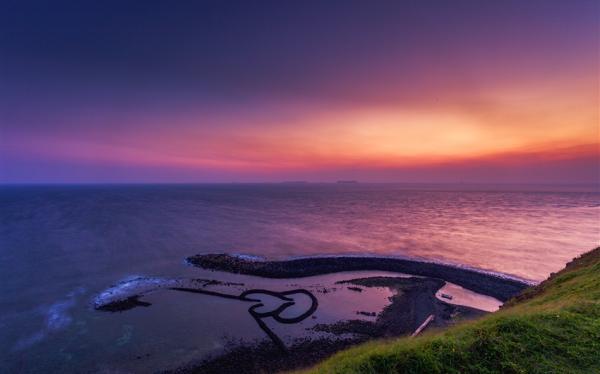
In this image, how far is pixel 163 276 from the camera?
3866 cm

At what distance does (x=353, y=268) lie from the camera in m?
41.8

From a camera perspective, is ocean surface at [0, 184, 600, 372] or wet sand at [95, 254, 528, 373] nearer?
wet sand at [95, 254, 528, 373]

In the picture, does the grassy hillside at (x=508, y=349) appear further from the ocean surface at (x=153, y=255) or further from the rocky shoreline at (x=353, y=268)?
the rocky shoreline at (x=353, y=268)

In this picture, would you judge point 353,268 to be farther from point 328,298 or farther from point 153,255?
point 153,255

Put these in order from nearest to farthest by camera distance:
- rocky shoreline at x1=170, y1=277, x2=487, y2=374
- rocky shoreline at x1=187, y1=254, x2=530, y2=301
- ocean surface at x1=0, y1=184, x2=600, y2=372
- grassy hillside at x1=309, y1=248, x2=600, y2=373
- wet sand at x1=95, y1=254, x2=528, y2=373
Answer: grassy hillside at x1=309, y1=248, x2=600, y2=373 < rocky shoreline at x1=170, y1=277, x2=487, y2=374 < wet sand at x1=95, y1=254, x2=528, y2=373 < ocean surface at x1=0, y1=184, x2=600, y2=372 < rocky shoreline at x1=187, y1=254, x2=530, y2=301

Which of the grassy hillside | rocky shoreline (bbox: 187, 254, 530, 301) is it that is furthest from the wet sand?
the grassy hillside

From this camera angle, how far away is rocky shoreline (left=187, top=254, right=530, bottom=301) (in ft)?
116

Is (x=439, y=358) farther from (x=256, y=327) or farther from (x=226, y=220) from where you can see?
(x=226, y=220)

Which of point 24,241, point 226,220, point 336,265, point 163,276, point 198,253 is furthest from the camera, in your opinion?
point 226,220

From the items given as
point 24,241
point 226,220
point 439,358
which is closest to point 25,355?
point 439,358

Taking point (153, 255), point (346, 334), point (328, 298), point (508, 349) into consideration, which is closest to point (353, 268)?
point (328, 298)

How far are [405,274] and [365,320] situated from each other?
14.9 meters

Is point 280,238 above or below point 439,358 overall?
below

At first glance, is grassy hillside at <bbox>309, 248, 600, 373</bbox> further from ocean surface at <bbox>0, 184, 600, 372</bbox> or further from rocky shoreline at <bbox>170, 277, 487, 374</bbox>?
ocean surface at <bbox>0, 184, 600, 372</bbox>
